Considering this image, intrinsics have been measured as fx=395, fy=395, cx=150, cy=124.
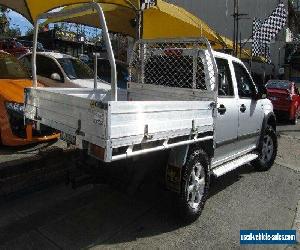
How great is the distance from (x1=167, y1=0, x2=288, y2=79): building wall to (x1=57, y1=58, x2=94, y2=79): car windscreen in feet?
92.9

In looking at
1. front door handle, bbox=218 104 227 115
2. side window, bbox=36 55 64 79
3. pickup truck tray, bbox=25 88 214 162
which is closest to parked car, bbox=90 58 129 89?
side window, bbox=36 55 64 79

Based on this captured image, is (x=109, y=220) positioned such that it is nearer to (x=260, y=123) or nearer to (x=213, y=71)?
(x=213, y=71)

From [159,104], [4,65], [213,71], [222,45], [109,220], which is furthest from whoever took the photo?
[222,45]

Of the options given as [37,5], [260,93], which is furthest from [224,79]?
[37,5]

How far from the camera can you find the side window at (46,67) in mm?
10031

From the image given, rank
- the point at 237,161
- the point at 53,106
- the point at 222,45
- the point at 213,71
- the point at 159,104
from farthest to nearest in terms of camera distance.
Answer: the point at 222,45
the point at 237,161
the point at 213,71
the point at 53,106
the point at 159,104

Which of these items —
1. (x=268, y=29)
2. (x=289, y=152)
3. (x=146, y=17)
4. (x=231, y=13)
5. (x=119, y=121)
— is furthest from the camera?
(x=231, y=13)

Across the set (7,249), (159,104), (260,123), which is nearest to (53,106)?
(159,104)

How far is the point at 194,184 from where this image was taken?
4.88 m

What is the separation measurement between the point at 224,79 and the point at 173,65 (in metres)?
0.78

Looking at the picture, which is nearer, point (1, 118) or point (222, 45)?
point (1, 118)

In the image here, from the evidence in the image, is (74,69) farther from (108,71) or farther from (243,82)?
(243,82)

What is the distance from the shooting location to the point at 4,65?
313 inches

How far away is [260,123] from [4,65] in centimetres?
512
